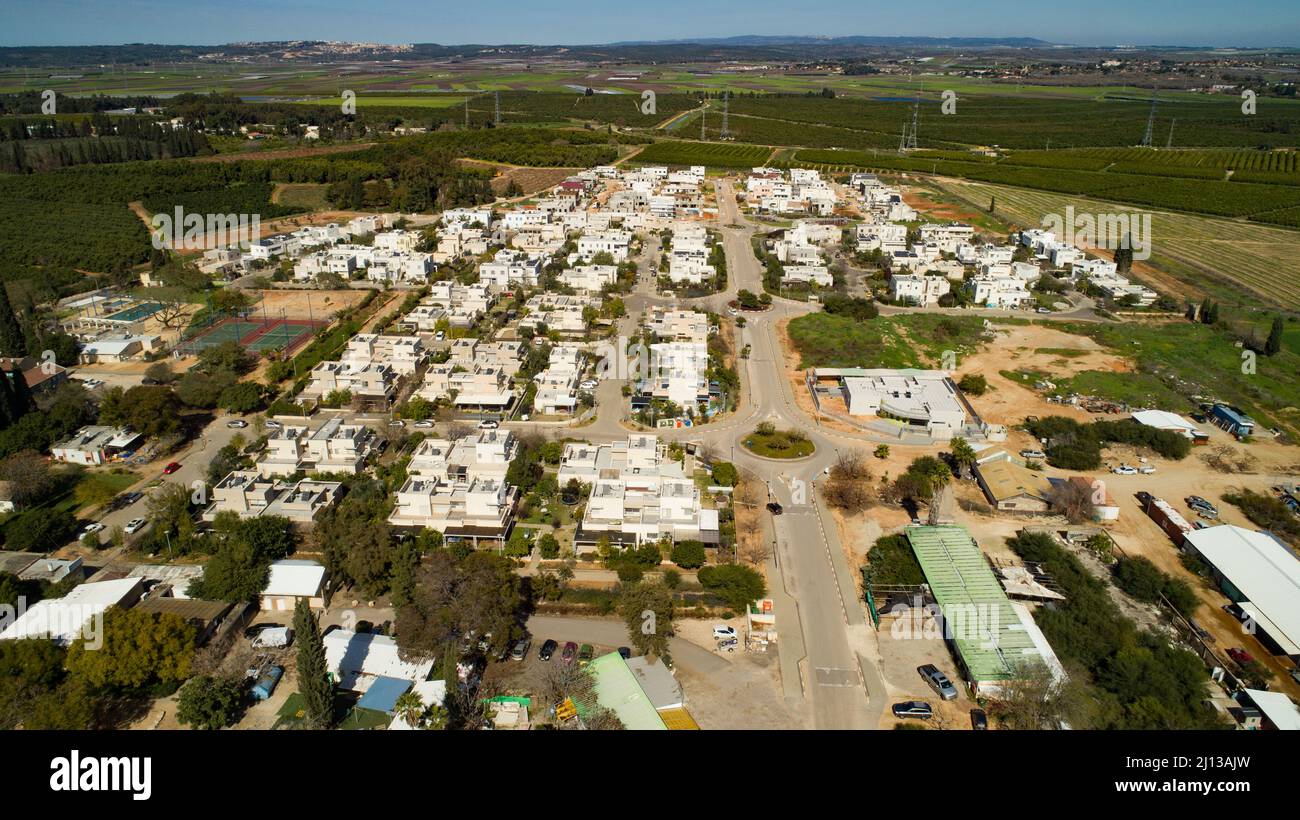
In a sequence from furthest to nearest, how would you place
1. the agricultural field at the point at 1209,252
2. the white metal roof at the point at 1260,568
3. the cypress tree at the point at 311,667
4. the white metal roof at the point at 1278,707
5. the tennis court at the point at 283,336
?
the agricultural field at the point at 1209,252, the tennis court at the point at 283,336, the white metal roof at the point at 1260,568, the white metal roof at the point at 1278,707, the cypress tree at the point at 311,667

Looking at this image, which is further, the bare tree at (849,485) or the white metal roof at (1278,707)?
the bare tree at (849,485)

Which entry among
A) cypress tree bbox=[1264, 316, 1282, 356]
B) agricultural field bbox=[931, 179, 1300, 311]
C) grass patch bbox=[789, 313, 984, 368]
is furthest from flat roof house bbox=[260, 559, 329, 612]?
agricultural field bbox=[931, 179, 1300, 311]

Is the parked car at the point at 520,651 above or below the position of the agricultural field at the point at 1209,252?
below

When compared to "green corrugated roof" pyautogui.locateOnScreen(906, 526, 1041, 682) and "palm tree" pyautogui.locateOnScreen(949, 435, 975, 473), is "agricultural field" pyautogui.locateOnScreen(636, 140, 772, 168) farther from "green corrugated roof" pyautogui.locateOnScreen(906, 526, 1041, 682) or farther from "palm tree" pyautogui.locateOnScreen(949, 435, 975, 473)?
"green corrugated roof" pyautogui.locateOnScreen(906, 526, 1041, 682)

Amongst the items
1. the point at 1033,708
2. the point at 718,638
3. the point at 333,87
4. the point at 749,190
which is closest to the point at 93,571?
the point at 718,638

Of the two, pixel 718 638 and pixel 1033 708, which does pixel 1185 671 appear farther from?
pixel 718 638

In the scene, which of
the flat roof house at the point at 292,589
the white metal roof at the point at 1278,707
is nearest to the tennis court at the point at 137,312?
the flat roof house at the point at 292,589

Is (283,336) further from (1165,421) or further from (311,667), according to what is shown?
(1165,421)

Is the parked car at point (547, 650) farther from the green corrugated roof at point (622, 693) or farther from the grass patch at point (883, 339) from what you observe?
the grass patch at point (883, 339)
